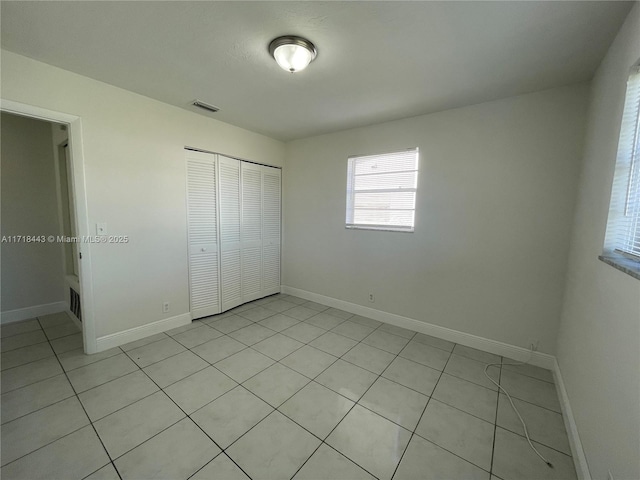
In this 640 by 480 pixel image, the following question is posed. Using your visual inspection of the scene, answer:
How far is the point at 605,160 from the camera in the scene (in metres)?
1.54

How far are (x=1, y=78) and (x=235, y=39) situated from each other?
6.03 feet

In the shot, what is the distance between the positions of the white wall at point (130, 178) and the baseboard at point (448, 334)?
84.0 inches

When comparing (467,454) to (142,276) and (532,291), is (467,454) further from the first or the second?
(142,276)

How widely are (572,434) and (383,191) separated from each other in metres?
2.61

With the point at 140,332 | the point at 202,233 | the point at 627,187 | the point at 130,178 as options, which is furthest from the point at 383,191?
the point at 140,332

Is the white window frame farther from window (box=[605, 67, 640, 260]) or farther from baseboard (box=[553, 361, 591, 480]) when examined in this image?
baseboard (box=[553, 361, 591, 480])

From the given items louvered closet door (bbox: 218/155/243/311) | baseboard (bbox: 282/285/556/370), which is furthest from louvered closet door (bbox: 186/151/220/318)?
baseboard (bbox: 282/285/556/370)

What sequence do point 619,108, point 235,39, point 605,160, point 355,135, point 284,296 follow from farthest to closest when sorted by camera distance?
point 284,296 < point 355,135 < point 235,39 < point 605,160 < point 619,108

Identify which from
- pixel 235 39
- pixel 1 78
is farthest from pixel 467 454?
pixel 1 78

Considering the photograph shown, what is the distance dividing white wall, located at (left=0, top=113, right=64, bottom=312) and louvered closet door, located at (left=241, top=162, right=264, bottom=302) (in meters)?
2.45

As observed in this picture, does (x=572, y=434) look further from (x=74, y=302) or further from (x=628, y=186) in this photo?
(x=74, y=302)

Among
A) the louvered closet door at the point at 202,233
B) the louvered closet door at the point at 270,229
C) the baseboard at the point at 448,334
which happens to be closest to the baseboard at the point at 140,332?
the louvered closet door at the point at 202,233

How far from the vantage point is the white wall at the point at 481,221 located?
2211mm

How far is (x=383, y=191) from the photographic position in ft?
10.6
